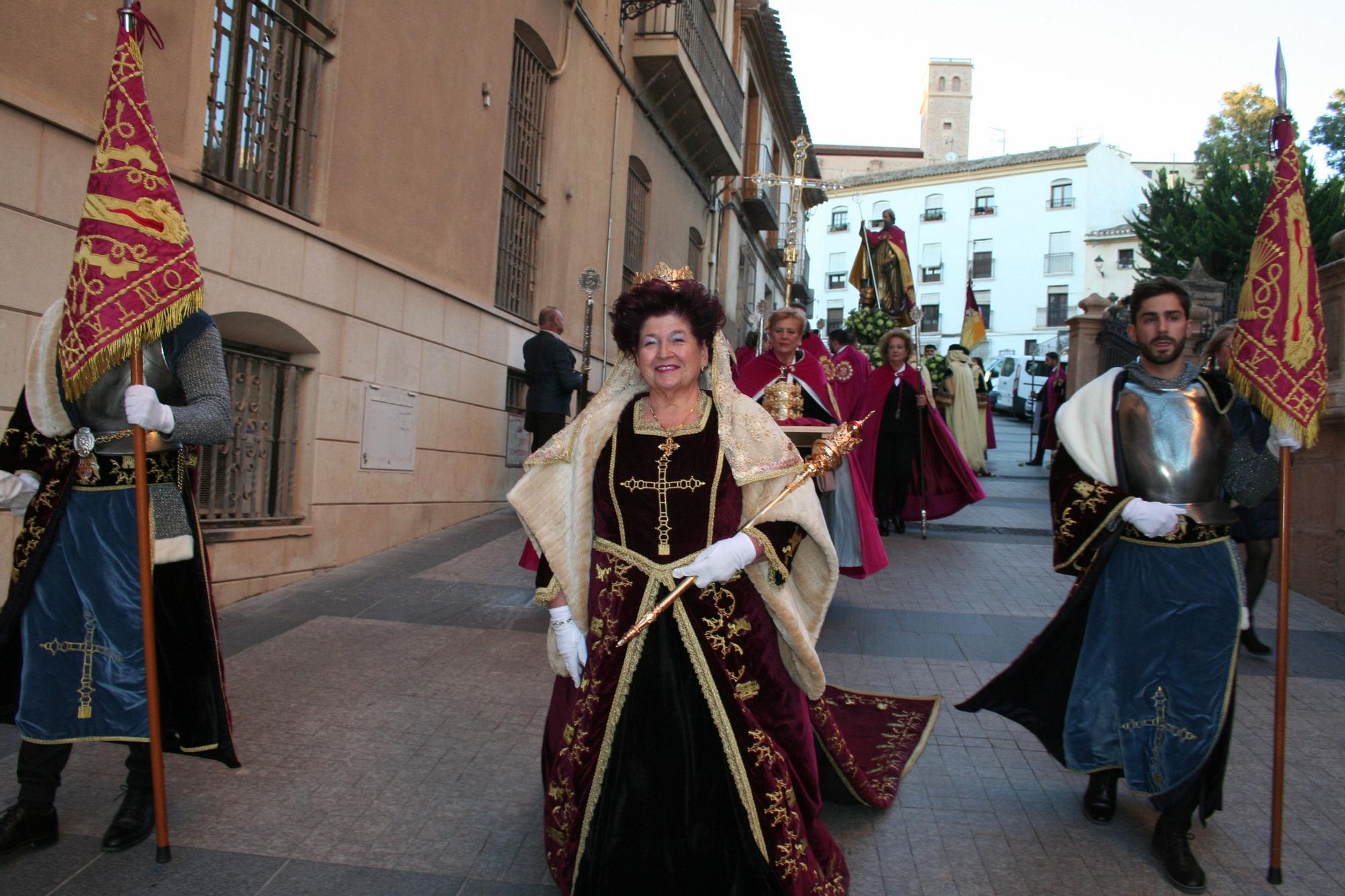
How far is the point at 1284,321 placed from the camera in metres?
3.27

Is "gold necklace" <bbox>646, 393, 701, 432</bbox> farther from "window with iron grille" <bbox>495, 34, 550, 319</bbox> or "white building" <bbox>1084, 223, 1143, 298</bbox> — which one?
"white building" <bbox>1084, 223, 1143, 298</bbox>

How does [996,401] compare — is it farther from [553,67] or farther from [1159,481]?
[1159,481]

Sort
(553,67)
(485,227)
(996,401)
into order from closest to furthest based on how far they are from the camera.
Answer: (485,227), (553,67), (996,401)

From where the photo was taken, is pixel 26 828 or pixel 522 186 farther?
pixel 522 186

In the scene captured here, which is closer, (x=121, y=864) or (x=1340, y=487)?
(x=121, y=864)

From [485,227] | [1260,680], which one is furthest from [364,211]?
[1260,680]

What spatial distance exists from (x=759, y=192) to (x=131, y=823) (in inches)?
957

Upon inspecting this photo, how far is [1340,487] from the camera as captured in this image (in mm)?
7016

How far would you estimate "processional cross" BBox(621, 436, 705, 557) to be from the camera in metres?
2.87

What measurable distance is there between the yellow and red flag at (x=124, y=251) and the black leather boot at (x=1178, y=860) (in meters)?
3.42

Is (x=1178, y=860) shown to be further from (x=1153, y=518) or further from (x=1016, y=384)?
(x=1016, y=384)

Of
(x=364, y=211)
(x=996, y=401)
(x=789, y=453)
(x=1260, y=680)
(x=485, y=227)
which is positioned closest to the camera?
(x=789, y=453)

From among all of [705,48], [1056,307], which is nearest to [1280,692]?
[705,48]

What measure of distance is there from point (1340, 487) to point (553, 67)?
8.84m
